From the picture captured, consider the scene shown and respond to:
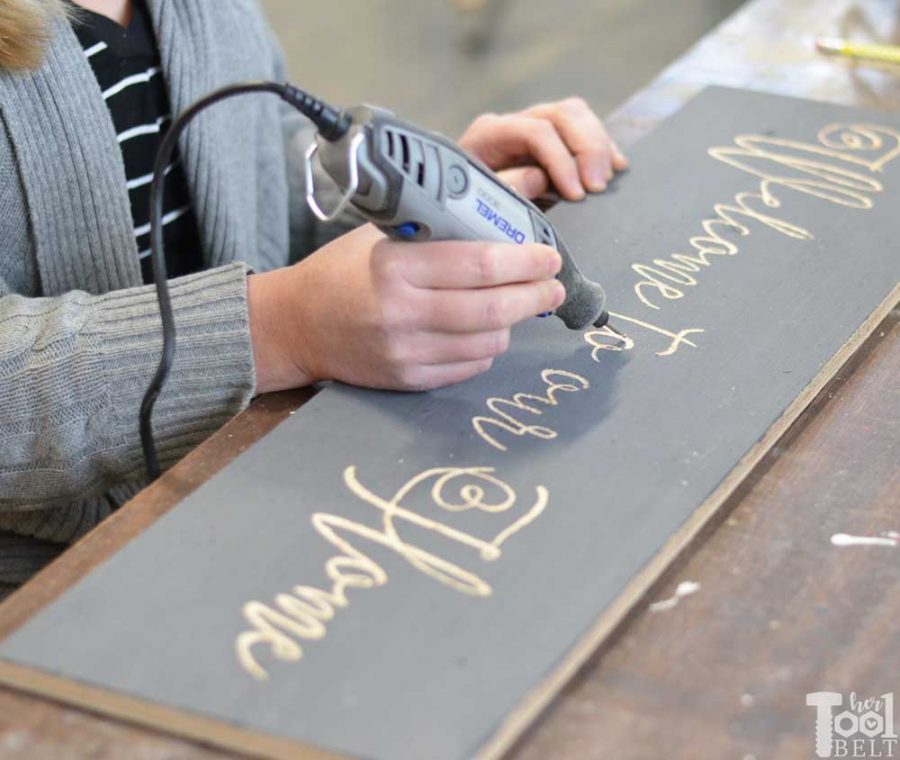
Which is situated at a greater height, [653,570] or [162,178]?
[162,178]

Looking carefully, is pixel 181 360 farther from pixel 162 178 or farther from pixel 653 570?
pixel 653 570

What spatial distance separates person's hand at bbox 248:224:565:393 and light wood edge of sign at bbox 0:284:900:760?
16 cm

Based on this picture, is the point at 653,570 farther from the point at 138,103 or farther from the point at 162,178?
the point at 138,103

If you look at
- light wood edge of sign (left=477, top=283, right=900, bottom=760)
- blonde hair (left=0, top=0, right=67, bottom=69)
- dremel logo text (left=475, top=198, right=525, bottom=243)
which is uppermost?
blonde hair (left=0, top=0, right=67, bottom=69)

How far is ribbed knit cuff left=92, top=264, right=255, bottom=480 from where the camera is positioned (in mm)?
743

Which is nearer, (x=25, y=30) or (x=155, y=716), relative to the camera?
(x=155, y=716)

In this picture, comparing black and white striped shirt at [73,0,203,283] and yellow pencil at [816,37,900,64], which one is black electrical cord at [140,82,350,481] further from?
yellow pencil at [816,37,900,64]

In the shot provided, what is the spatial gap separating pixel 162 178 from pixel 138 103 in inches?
10.6

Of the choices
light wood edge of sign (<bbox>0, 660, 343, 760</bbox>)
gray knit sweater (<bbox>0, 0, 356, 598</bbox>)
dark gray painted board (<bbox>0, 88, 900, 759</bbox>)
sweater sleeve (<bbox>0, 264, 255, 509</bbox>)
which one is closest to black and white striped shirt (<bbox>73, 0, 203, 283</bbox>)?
gray knit sweater (<bbox>0, 0, 356, 598</bbox>)

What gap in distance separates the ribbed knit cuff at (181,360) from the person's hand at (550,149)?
0.99 feet

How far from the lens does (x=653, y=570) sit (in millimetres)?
581

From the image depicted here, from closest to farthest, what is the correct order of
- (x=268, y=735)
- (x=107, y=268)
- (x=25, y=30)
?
(x=268, y=735) < (x=25, y=30) < (x=107, y=268)

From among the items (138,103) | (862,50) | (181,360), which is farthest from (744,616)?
→ (862,50)

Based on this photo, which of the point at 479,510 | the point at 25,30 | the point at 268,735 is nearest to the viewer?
the point at 268,735
